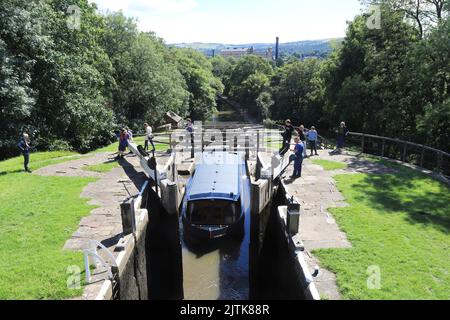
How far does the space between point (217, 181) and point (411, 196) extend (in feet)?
26.1

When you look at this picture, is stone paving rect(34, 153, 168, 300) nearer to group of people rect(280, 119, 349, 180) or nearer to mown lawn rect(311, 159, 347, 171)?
group of people rect(280, 119, 349, 180)

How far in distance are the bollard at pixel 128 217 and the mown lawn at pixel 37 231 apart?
153 centimetres

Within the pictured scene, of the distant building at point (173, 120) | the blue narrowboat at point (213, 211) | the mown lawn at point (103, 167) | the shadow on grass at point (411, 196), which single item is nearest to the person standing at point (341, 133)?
the shadow on grass at point (411, 196)

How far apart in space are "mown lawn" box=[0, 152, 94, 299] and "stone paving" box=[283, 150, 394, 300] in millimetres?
5610

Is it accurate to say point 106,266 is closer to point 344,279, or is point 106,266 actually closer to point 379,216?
point 344,279

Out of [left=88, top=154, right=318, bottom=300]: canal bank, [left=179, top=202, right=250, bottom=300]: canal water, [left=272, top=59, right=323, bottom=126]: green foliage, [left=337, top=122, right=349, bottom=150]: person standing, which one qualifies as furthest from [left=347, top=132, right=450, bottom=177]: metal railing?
[left=272, top=59, right=323, bottom=126]: green foliage

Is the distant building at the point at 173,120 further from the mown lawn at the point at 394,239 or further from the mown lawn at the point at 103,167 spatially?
the mown lawn at the point at 394,239

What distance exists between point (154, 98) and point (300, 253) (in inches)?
1307

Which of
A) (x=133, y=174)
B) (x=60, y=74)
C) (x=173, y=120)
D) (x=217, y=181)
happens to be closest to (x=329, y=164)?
(x=217, y=181)

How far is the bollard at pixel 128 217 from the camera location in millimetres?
10828

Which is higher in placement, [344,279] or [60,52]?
[60,52]

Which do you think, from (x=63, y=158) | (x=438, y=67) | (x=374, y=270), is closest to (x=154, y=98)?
(x=63, y=158)

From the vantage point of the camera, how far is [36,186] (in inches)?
613

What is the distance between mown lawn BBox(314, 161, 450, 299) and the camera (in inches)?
333
